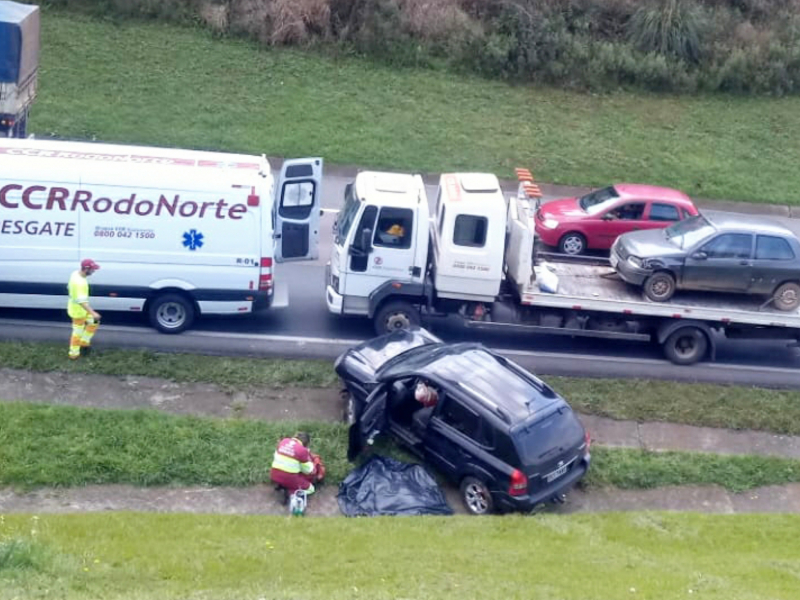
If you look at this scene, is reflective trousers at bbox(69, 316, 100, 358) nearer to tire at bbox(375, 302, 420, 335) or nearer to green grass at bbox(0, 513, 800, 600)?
tire at bbox(375, 302, 420, 335)

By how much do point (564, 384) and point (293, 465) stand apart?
4.65 m

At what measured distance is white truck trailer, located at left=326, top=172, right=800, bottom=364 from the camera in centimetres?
1689

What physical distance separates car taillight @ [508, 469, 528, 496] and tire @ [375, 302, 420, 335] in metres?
4.47

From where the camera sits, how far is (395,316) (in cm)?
1736

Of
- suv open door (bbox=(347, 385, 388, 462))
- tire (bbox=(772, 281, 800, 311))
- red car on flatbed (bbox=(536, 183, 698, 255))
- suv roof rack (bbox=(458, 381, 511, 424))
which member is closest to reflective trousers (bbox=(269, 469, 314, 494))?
suv open door (bbox=(347, 385, 388, 462))

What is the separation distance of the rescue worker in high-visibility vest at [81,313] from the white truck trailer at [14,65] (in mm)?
5901

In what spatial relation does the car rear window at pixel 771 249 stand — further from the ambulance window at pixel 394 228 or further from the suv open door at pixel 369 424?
the suv open door at pixel 369 424

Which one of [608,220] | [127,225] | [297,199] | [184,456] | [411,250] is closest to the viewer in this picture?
[184,456]

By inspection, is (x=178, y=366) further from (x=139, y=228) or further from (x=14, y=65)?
(x=14, y=65)

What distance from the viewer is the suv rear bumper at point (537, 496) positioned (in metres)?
13.3

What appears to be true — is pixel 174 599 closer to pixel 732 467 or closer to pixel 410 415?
pixel 410 415

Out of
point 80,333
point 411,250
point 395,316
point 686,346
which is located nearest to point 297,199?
point 411,250

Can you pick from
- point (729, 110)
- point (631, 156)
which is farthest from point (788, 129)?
point (631, 156)

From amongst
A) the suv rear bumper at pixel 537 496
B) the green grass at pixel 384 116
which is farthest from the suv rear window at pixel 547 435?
the green grass at pixel 384 116
